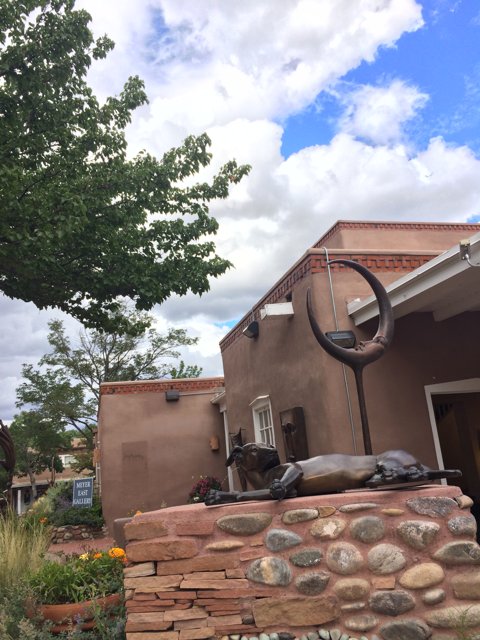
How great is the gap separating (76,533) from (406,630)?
37.9 feet

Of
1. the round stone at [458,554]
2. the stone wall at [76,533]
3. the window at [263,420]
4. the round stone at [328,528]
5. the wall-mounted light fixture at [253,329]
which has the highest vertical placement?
the wall-mounted light fixture at [253,329]

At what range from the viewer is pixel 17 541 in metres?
5.01

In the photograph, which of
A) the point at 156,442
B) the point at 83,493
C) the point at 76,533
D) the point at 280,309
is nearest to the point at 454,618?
the point at 280,309

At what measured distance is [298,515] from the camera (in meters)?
3.44

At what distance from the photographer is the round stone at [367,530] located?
3426 millimetres

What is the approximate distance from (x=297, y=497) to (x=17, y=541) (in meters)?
2.90

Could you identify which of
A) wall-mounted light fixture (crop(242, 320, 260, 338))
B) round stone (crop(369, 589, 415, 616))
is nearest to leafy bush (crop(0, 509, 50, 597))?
round stone (crop(369, 589, 415, 616))

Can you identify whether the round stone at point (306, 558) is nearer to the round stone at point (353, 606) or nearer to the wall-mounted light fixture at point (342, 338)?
the round stone at point (353, 606)

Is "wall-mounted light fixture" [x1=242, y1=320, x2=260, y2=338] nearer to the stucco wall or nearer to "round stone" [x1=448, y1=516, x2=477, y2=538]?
the stucco wall

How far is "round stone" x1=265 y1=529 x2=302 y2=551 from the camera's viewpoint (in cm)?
339

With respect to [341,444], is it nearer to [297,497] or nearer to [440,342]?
[440,342]

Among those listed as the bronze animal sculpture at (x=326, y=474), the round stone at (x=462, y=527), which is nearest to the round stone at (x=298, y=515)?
the bronze animal sculpture at (x=326, y=474)

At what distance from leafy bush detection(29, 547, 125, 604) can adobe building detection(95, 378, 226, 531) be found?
983 cm

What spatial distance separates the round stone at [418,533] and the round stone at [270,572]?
758 millimetres
